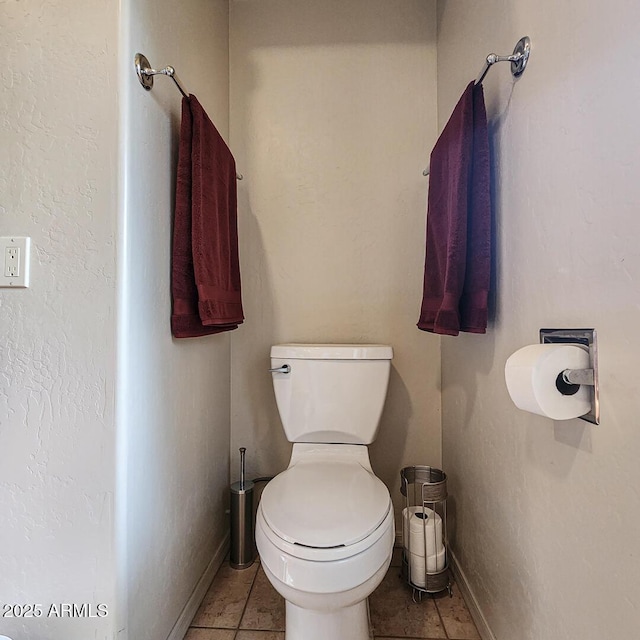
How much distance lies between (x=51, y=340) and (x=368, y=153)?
1364 millimetres

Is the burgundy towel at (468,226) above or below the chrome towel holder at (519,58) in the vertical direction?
below

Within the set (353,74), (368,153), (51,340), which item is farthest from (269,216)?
(51,340)

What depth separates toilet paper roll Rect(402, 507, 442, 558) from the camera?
1.35 metres

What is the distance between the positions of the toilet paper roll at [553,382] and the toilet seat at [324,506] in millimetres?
527

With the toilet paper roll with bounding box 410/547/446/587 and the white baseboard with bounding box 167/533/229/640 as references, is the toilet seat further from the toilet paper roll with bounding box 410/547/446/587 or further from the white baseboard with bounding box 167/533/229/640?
the white baseboard with bounding box 167/533/229/640

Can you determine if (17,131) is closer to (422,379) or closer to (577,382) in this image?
(577,382)

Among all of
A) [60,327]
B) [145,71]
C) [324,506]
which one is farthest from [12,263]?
[324,506]

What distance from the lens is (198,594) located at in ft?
4.39

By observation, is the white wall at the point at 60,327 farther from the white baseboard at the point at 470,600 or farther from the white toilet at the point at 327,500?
the white baseboard at the point at 470,600

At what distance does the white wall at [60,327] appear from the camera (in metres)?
0.92

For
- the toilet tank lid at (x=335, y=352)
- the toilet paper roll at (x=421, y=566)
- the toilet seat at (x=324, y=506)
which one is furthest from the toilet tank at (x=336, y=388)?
the toilet paper roll at (x=421, y=566)

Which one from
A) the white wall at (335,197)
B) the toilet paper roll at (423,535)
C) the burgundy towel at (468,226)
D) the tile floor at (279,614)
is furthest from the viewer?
the white wall at (335,197)

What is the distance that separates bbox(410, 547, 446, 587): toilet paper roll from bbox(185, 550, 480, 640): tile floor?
0.07m

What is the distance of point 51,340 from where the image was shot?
93 cm
